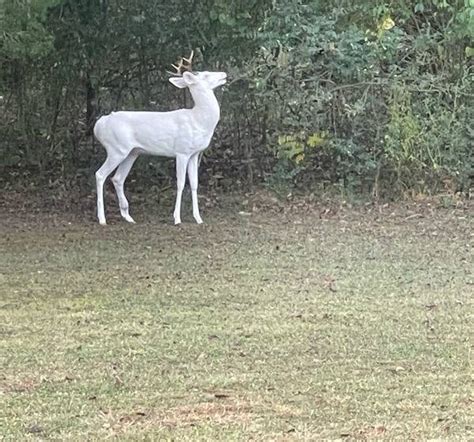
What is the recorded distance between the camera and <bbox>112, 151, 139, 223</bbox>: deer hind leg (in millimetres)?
10602

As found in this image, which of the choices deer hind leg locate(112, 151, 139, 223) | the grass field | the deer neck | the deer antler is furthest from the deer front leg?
the deer antler

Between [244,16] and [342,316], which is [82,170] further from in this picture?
[342,316]

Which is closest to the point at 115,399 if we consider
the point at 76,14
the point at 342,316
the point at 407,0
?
the point at 342,316

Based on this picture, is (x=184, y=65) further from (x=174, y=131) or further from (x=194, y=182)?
(x=194, y=182)

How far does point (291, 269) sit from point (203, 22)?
4503 mm

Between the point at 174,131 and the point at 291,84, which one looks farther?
the point at 291,84

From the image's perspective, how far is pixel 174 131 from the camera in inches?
410

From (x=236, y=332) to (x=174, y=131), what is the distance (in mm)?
4659

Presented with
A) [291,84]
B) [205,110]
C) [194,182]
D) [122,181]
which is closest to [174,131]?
[205,110]

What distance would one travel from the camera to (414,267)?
8.12m

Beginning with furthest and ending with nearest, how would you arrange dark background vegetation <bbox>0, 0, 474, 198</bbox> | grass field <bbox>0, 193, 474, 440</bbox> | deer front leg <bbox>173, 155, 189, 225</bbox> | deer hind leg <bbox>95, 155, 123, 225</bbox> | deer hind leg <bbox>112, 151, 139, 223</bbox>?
dark background vegetation <bbox>0, 0, 474, 198</bbox>, deer hind leg <bbox>112, 151, 139, 223</bbox>, deer hind leg <bbox>95, 155, 123, 225</bbox>, deer front leg <bbox>173, 155, 189, 225</bbox>, grass field <bbox>0, 193, 474, 440</bbox>

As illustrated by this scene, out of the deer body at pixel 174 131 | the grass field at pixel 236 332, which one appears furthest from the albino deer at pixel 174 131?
the grass field at pixel 236 332

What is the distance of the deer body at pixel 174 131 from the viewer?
34.1 feet

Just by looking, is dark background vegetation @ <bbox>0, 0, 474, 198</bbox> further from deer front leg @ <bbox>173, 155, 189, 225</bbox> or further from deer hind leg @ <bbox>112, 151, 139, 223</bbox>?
deer front leg @ <bbox>173, 155, 189, 225</bbox>
